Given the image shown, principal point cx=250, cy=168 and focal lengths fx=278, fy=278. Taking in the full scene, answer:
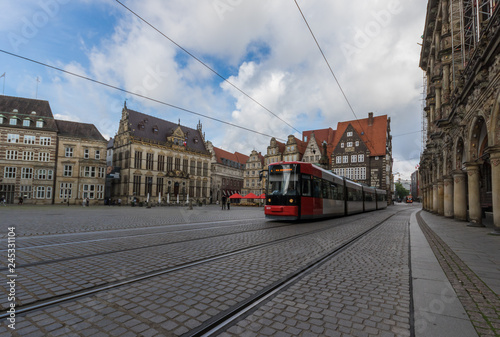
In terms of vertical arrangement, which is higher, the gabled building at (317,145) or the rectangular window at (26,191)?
the gabled building at (317,145)

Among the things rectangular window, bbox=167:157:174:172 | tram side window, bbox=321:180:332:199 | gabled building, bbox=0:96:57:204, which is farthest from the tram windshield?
rectangular window, bbox=167:157:174:172

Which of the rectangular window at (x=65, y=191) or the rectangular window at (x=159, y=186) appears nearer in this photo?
the rectangular window at (x=65, y=191)

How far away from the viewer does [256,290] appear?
383cm

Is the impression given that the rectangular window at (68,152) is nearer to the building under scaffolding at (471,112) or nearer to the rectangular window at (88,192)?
the rectangular window at (88,192)

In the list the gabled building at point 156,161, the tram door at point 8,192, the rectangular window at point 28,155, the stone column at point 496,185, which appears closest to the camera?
the stone column at point 496,185

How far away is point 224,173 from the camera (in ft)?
238

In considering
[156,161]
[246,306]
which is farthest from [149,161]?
[246,306]

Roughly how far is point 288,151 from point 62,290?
56.2 m

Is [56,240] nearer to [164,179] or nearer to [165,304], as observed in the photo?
[165,304]

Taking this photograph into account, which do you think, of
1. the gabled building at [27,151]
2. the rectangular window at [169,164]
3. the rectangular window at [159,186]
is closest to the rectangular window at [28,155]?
the gabled building at [27,151]

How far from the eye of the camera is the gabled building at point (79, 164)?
40469mm

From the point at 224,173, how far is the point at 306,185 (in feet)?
195

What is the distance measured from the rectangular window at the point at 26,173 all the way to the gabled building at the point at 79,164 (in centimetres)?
294

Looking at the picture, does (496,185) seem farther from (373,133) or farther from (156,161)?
(373,133)
